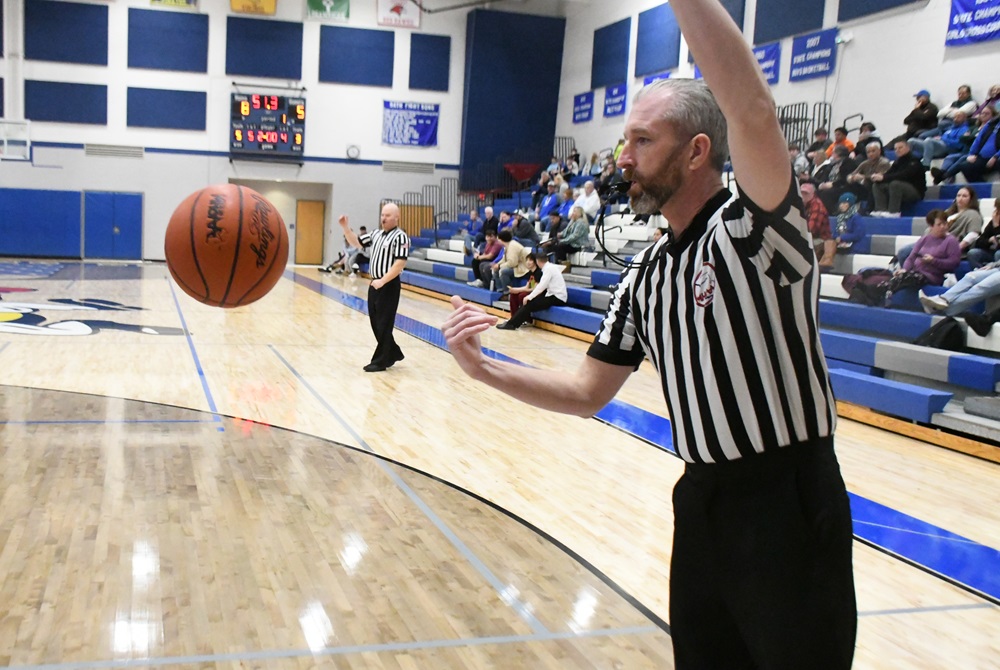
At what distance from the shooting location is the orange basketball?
4395 millimetres

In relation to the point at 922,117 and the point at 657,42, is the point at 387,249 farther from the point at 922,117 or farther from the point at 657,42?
the point at 657,42

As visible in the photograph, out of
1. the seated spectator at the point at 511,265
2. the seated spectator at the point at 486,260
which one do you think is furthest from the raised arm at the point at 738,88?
the seated spectator at the point at 486,260

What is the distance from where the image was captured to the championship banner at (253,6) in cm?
2259

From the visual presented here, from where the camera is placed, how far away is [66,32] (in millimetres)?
22188

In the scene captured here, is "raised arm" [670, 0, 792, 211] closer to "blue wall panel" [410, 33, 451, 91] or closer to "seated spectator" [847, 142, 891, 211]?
"seated spectator" [847, 142, 891, 211]

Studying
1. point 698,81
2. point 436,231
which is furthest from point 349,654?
point 436,231

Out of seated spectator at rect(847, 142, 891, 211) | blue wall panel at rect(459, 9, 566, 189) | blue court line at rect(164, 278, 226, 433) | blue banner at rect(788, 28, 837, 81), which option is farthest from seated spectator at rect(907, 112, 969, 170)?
blue wall panel at rect(459, 9, 566, 189)

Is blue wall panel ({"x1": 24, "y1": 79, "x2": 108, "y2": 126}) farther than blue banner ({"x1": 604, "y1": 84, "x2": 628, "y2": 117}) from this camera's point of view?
Yes

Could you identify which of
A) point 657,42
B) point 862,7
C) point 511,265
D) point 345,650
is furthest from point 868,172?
point 345,650

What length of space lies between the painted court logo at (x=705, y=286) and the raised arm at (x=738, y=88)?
0.77ft

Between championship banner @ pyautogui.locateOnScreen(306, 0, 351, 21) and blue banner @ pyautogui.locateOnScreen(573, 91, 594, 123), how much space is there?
20.6 ft

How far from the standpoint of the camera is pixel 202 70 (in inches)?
902

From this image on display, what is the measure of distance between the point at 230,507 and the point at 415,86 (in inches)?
833

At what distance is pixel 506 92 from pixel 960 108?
14300mm
